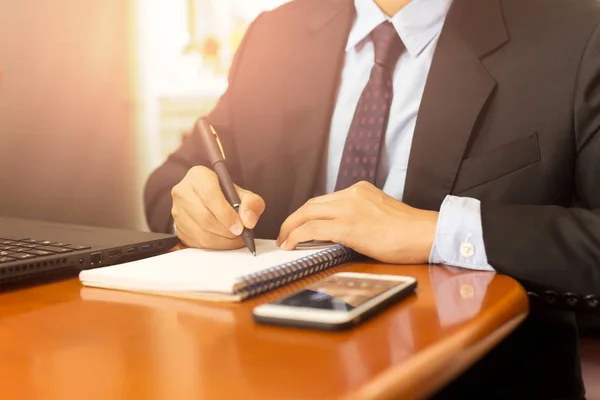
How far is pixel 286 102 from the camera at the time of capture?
112 centimetres

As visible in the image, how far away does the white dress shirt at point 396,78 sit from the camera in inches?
39.4

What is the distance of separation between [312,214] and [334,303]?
30 cm

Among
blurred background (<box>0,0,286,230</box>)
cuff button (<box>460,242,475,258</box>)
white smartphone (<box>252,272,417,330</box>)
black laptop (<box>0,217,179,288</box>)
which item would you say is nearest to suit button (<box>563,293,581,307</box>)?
cuff button (<box>460,242,475,258</box>)

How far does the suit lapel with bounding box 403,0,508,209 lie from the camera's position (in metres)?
0.89

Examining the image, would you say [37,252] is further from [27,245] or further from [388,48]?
[388,48]

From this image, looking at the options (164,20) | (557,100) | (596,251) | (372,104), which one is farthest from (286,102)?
(596,251)

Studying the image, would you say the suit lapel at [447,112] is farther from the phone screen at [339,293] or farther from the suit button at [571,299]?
the phone screen at [339,293]

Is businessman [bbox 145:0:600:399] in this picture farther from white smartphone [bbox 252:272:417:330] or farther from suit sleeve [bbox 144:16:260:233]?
white smartphone [bbox 252:272:417:330]

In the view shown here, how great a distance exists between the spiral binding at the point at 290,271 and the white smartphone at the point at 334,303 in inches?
1.9

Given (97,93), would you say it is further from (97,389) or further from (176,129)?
(97,389)

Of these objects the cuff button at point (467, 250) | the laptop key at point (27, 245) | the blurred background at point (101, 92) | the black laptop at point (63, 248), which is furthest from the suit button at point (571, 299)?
the blurred background at point (101, 92)

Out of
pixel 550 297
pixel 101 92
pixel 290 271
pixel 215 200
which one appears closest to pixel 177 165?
pixel 101 92

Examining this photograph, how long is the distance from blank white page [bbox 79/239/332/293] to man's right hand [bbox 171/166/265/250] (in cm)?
2

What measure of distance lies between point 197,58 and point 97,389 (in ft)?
3.10
